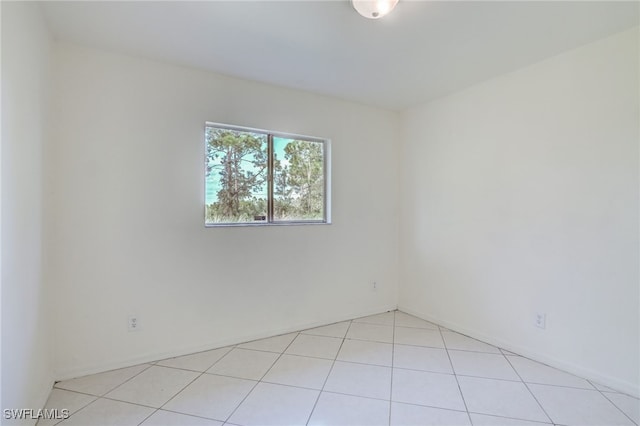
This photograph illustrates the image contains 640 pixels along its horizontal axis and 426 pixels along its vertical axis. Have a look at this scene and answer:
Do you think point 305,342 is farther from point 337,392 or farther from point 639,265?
point 639,265

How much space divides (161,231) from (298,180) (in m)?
1.33

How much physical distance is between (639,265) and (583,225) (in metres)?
0.37

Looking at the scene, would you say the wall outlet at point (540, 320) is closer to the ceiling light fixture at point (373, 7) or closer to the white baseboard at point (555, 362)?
the white baseboard at point (555, 362)

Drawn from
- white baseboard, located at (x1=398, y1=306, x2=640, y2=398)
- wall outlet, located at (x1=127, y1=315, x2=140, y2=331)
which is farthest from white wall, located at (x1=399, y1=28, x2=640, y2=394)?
wall outlet, located at (x1=127, y1=315, x2=140, y2=331)

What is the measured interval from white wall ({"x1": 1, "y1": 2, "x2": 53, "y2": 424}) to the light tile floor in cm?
38

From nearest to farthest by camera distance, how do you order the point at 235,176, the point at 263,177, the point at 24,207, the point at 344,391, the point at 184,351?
the point at 24,207, the point at 344,391, the point at 184,351, the point at 235,176, the point at 263,177

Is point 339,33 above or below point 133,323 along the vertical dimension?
above

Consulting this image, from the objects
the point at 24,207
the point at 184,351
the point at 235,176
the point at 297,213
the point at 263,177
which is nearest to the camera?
the point at 24,207

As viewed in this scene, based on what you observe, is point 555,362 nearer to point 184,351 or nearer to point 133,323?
point 184,351

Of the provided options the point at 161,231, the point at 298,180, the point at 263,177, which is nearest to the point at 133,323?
the point at 161,231

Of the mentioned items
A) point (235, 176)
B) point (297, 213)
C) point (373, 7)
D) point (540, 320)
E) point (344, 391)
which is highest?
point (373, 7)

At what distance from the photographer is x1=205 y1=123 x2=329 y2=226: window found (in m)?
2.66

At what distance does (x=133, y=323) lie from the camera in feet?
7.52

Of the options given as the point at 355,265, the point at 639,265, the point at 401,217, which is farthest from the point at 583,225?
the point at 355,265
